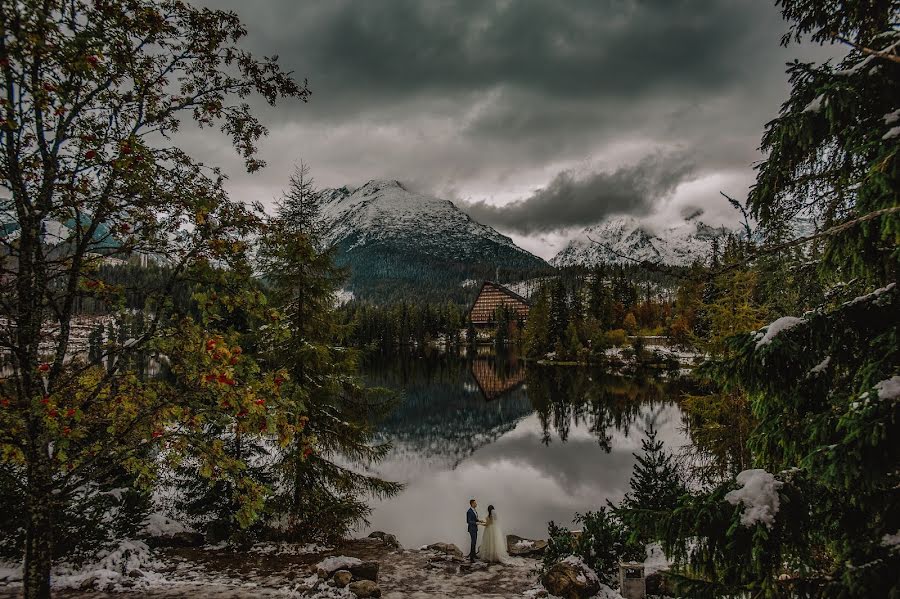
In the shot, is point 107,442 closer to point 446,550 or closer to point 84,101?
point 84,101

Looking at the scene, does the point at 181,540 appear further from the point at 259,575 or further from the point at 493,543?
the point at 493,543

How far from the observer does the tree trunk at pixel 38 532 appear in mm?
4836

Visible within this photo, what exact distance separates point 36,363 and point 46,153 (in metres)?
2.26

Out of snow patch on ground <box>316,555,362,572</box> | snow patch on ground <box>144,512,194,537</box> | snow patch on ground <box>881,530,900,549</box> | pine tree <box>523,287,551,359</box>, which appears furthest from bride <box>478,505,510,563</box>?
pine tree <box>523,287,551,359</box>

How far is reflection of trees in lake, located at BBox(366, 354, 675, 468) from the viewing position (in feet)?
113

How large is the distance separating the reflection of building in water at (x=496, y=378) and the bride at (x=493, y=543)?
39888 millimetres

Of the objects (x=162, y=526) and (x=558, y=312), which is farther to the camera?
(x=558, y=312)

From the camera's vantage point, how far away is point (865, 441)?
3.07m

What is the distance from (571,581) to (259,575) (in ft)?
24.0

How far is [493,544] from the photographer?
13.3 metres

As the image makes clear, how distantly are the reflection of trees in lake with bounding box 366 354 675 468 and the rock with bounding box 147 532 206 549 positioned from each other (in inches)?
→ 368

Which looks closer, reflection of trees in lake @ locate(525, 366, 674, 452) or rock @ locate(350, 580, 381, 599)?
rock @ locate(350, 580, 381, 599)

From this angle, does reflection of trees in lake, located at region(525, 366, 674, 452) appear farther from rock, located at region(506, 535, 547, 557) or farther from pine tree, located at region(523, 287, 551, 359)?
rock, located at region(506, 535, 547, 557)

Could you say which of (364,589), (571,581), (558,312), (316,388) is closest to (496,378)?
(558,312)
